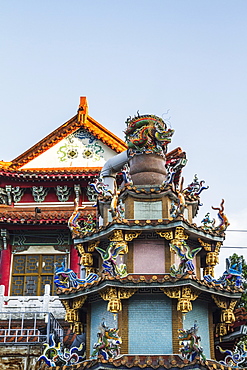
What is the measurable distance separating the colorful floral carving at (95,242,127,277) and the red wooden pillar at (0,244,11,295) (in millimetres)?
10087

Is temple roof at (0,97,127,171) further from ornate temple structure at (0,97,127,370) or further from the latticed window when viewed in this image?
the latticed window

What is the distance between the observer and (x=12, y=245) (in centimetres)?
2456

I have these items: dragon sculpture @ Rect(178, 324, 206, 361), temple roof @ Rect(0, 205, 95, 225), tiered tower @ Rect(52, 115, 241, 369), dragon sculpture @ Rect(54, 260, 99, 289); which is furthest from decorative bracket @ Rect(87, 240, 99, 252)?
temple roof @ Rect(0, 205, 95, 225)

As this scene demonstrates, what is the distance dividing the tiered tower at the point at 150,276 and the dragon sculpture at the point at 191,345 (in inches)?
0.9

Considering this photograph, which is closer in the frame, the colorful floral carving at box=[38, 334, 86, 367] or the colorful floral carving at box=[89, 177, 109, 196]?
the colorful floral carving at box=[38, 334, 86, 367]

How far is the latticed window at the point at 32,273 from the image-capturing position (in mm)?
23469

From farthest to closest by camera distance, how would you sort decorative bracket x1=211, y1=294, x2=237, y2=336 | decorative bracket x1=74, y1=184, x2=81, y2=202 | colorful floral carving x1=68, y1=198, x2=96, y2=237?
decorative bracket x1=74, y1=184, x2=81, y2=202
colorful floral carving x1=68, y1=198, x2=96, y2=237
decorative bracket x1=211, y1=294, x2=237, y2=336

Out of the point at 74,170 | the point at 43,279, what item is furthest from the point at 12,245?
the point at 74,170

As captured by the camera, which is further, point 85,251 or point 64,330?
point 64,330

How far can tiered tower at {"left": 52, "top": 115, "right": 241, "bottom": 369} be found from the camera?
Answer: 44.0 ft

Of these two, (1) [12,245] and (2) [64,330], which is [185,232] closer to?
(2) [64,330]

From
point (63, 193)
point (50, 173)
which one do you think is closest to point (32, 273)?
point (63, 193)

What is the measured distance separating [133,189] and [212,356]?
4779 mm

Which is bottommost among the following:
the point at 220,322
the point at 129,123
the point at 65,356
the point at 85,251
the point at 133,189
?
the point at 65,356
